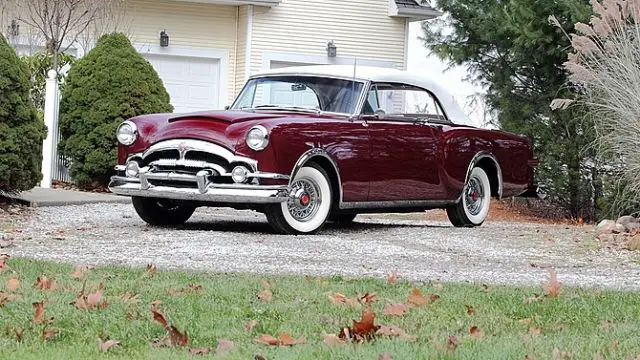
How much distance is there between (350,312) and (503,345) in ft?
3.41

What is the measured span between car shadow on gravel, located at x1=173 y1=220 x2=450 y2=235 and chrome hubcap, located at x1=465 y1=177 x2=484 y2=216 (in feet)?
2.02

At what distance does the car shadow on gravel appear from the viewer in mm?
11173

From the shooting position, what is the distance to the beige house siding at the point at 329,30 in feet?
73.5

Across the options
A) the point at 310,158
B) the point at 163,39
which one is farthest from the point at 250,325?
the point at 163,39

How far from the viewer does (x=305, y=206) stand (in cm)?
1063

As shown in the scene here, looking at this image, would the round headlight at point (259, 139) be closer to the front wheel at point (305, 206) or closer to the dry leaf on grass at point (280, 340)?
the front wheel at point (305, 206)

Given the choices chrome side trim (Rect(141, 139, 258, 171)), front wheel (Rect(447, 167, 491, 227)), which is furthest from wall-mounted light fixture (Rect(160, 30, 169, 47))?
chrome side trim (Rect(141, 139, 258, 171))

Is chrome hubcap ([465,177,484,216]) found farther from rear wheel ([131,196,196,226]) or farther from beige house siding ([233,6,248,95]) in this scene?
beige house siding ([233,6,248,95])

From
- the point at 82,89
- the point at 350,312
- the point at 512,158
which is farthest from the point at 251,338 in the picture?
the point at 82,89

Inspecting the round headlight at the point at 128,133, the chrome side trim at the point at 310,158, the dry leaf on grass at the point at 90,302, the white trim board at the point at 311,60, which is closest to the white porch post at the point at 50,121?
the round headlight at the point at 128,133

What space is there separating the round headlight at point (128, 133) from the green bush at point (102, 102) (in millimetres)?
5336

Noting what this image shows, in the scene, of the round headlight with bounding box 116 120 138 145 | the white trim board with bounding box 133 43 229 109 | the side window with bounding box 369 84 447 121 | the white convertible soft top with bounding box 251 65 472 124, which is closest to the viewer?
the round headlight with bounding box 116 120 138 145

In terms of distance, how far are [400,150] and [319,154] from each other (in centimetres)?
122

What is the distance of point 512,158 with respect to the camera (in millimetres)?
13125
